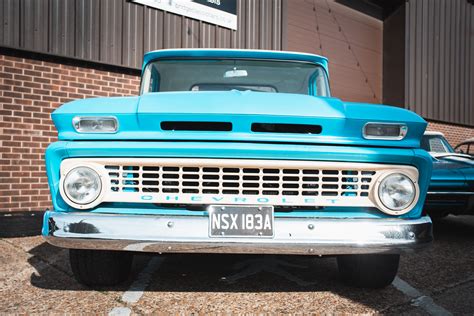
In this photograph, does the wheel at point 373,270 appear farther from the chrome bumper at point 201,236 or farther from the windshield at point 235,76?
the windshield at point 235,76

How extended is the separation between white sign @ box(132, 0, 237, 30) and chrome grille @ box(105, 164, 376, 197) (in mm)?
5315

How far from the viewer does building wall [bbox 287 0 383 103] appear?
936cm

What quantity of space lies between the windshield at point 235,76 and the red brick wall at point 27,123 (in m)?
3.25

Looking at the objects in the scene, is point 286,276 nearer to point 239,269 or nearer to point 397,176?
point 239,269

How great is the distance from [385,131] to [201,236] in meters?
1.18

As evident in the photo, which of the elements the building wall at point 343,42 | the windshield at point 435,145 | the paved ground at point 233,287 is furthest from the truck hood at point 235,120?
the building wall at point 343,42

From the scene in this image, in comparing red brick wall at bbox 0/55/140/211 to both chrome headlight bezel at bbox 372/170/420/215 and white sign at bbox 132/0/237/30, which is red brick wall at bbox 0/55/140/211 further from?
chrome headlight bezel at bbox 372/170/420/215

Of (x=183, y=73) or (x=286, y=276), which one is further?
(x=183, y=73)

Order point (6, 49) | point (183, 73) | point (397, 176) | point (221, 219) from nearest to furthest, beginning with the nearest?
point (221, 219)
point (397, 176)
point (183, 73)
point (6, 49)

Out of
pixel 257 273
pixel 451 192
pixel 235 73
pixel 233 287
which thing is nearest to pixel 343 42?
pixel 451 192

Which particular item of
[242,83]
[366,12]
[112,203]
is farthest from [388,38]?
[112,203]

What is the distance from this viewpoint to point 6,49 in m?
5.51

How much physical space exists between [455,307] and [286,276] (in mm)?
1088

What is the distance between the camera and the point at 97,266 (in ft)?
8.17
